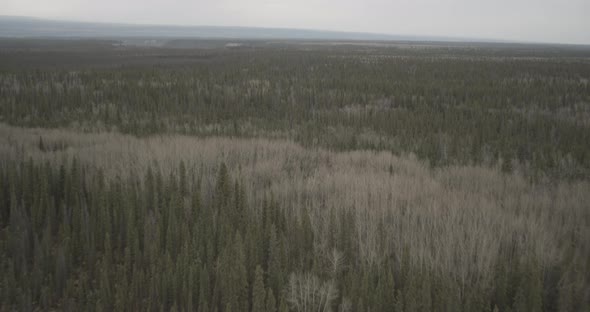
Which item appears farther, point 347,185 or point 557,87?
point 557,87

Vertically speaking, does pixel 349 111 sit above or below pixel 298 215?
above

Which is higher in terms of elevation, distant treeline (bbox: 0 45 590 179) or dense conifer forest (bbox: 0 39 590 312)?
distant treeline (bbox: 0 45 590 179)

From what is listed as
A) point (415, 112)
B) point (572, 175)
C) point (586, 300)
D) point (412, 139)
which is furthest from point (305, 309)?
point (415, 112)

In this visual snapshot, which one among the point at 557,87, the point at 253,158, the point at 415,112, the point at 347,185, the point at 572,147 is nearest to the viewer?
the point at 347,185

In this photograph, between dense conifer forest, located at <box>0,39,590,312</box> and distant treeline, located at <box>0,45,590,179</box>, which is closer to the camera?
dense conifer forest, located at <box>0,39,590,312</box>

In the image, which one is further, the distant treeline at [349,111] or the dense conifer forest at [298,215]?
the distant treeline at [349,111]

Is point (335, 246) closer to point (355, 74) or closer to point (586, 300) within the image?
point (586, 300)

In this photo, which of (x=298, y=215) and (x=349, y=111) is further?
(x=349, y=111)

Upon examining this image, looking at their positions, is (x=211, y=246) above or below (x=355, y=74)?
below
